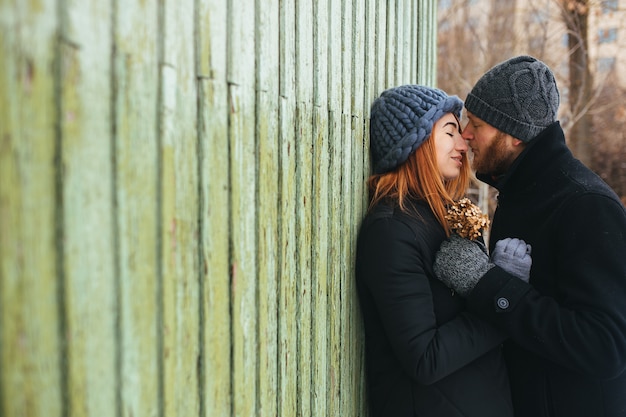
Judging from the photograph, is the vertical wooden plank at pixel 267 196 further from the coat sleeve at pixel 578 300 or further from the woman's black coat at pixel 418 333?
the coat sleeve at pixel 578 300

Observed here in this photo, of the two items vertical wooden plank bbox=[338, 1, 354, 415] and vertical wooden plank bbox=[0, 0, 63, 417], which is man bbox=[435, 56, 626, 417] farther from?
vertical wooden plank bbox=[0, 0, 63, 417]

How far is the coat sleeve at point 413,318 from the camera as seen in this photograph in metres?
2.17

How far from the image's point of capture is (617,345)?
211cm

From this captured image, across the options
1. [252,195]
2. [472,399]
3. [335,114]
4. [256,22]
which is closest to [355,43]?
[335,114]

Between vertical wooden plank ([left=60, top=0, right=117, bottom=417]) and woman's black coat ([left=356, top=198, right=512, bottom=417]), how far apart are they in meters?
1.31

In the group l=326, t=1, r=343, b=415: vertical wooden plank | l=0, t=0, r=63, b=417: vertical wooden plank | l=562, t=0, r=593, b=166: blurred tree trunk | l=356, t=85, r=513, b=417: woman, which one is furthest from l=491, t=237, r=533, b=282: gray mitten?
l=562, t=0, r=593, b=166: blurred tree trunk

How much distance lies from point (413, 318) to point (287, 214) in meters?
0.68

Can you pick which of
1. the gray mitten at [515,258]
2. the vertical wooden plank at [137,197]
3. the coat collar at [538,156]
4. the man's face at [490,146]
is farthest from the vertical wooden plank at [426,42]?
the vertical wooden plank at [137,197]

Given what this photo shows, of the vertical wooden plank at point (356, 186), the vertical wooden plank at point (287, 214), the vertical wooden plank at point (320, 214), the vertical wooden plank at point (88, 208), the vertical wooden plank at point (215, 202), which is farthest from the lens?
the vertical wooden plank at point (356, 186)

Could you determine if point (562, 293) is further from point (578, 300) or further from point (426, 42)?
point (426, 42)

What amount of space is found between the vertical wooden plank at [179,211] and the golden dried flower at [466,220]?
1395 mm

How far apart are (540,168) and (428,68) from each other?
5.85 ft

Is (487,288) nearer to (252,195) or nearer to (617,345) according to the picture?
(617,345)

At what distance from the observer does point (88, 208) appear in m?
1.03
